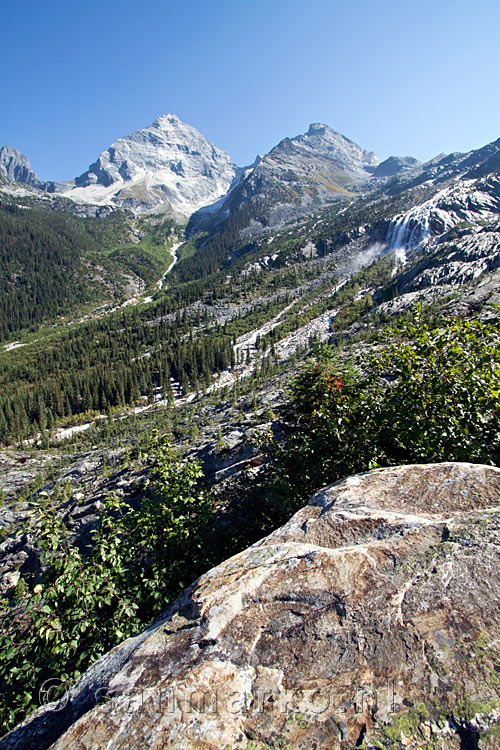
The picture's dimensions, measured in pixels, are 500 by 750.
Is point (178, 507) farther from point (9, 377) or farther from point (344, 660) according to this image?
point (9, 377)

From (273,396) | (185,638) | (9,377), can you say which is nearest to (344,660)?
(185,638)

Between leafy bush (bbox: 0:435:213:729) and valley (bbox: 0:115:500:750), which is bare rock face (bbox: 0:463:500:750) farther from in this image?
leafy bush (bbox: 0:435:213:729)

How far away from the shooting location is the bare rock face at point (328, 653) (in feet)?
7.73

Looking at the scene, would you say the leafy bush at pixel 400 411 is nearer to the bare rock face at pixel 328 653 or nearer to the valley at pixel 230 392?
the valley at pixel 230 392

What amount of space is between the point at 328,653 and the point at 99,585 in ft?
11.5

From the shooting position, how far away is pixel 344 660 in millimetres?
2783

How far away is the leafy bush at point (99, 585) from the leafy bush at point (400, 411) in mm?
2048

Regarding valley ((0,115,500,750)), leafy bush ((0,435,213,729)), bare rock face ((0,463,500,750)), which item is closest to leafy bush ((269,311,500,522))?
valley ((0,115,500,750))

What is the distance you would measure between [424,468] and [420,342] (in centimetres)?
281

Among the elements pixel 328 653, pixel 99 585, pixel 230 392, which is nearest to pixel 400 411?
pixel 328 653

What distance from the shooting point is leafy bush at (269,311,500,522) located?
5738 millimetres

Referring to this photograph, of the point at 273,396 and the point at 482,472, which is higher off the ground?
the point at 482,472

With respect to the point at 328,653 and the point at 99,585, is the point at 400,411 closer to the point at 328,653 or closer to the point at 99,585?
the point at 328,653

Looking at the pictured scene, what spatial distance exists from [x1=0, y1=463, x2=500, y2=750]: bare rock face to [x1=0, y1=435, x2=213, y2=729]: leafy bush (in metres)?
0.94
